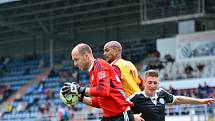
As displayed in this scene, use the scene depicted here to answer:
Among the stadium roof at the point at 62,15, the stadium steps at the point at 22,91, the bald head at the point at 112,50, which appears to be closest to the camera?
the bald head at the point at 112,50

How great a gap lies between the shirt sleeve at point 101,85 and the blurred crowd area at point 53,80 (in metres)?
12.4

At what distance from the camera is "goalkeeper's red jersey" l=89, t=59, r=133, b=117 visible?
589 centimetres

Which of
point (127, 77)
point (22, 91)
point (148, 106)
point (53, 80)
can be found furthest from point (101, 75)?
point (22, 91)

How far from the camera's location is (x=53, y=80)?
30.6m

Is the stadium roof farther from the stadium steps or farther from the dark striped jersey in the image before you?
the dark striped jersey

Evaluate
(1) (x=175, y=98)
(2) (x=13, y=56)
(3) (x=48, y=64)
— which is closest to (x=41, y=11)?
(3) (x=48, y=64)

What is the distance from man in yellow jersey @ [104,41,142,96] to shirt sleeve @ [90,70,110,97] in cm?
98

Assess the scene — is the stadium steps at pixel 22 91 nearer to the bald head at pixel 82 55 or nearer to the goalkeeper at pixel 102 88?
the goalkeeper at pixel 102 88

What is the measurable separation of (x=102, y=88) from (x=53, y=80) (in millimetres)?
24944

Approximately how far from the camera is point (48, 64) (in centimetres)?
3378

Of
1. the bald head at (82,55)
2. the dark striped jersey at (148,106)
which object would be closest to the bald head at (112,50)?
the dark striped jersey at (148,106)

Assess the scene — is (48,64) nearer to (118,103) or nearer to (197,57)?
(197,57)

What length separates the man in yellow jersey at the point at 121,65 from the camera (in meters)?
7.01

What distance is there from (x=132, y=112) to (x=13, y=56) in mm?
31526
